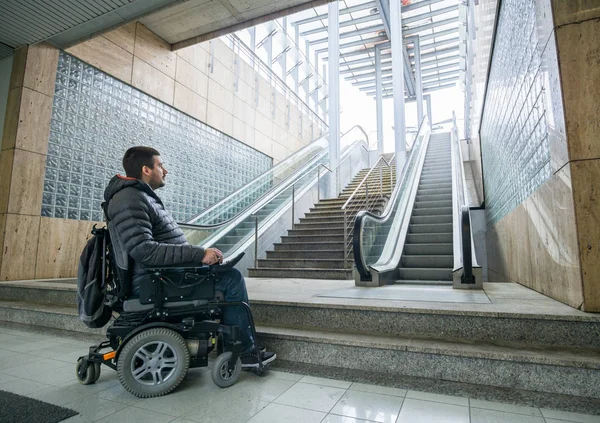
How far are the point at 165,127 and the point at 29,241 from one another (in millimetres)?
3040

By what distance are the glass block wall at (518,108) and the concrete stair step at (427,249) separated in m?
0.89

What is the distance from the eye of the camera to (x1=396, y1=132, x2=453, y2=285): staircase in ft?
14.6

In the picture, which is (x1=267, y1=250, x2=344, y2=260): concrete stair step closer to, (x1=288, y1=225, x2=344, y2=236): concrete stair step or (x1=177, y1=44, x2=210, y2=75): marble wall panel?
(x1=288, y1=225, x2=344, y2=236): concrete stair step

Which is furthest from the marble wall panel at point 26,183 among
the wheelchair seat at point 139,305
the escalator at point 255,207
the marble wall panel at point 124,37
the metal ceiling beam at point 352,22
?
the metal ceiling beam at point 352,22

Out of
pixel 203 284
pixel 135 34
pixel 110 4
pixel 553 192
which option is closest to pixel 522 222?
pixel 553 192

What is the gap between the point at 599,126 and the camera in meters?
2.11

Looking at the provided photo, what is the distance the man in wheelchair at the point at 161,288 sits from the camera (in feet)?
5.76

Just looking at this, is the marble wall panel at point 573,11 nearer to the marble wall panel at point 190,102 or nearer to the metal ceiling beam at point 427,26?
the marble wall panel at point 190,102

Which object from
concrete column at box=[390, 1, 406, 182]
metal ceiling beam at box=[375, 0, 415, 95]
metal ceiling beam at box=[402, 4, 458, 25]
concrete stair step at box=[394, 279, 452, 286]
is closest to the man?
concrete stair step at box=[394, 279, 452, 286]

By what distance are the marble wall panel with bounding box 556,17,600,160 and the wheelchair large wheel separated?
2.59 metres

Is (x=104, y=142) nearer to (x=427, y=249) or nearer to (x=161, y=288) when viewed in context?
(x=161, y=288)

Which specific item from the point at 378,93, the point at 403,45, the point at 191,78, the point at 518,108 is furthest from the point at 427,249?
the point at 403,45

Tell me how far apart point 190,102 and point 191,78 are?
539mm

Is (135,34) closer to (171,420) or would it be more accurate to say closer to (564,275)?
Answer: (171,420)
